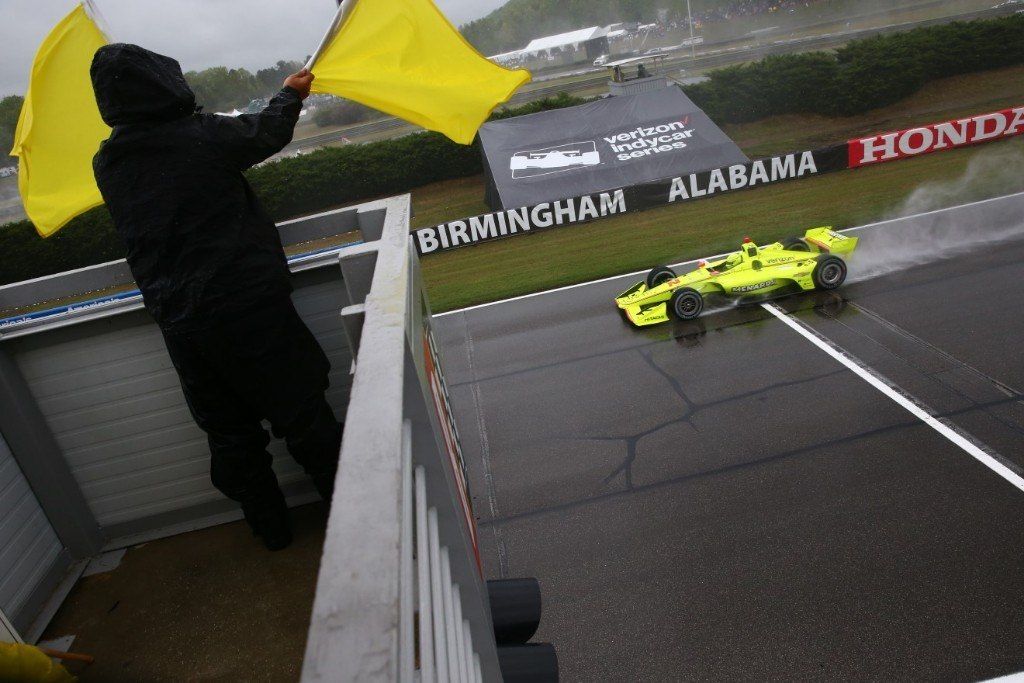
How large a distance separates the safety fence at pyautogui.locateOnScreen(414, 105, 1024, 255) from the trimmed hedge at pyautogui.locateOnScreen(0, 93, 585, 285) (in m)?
8.36

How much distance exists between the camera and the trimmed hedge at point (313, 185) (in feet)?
82.3

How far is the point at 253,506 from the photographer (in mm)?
4145

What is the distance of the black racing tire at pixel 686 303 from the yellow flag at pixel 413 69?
591cm

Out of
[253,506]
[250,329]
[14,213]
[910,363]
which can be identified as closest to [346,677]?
[250,329]

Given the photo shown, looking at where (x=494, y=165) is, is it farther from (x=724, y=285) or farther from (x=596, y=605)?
(x=596, y=605)

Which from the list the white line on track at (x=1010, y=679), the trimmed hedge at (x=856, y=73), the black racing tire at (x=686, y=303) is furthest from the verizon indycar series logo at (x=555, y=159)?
the white line on track at (x=1010, y=679)

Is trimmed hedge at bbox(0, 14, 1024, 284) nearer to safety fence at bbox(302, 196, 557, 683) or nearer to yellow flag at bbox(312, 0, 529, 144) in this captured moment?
yellow flag at bbox(312, 0, 529, 144)

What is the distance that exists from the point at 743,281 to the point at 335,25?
7.30 meters

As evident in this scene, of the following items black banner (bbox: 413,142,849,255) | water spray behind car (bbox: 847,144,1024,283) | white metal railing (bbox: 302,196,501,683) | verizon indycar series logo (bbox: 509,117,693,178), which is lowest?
water spray behind car (bbox: 847,144,1024,283)

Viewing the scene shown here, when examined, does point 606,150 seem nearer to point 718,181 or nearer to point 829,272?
point 718,181

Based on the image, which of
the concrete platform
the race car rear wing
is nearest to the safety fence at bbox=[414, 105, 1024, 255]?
the race car rear wing

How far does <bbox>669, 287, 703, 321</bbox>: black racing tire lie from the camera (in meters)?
9.80

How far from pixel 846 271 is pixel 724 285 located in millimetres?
1828

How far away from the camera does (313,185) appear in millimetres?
26266
